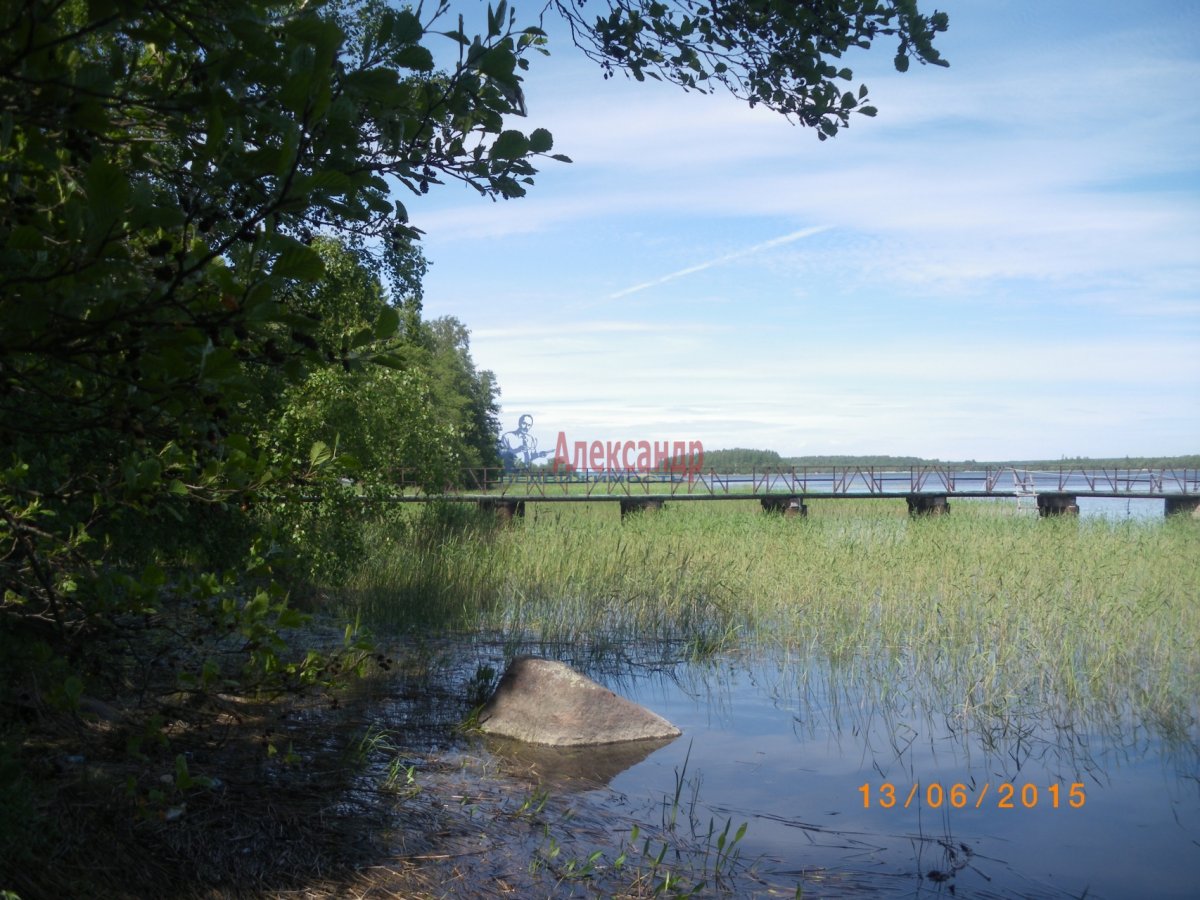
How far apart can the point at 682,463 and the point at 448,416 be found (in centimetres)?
1107

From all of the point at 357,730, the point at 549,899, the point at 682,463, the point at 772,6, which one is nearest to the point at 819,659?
the point at 357,730

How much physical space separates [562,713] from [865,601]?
202 inches

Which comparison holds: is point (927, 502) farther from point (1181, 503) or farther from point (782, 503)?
point (1181, 503)

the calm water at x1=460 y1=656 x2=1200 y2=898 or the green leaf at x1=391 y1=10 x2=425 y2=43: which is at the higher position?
the green leaf at x1=391 y1=10 x2=425 y2=43

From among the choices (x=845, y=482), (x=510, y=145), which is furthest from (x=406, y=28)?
(x=845, y=482)

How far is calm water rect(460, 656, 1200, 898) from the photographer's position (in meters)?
4.71

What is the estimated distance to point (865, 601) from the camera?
35.4 ft

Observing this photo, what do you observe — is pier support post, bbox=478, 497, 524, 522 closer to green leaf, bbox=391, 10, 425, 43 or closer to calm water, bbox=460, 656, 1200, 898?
calm water, bbox=460, 656, 1200, 898

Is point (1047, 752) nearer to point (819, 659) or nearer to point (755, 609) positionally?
point (819, 659)

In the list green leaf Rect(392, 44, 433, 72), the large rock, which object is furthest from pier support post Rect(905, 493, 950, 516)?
green leaf Rect(392, 44, 433, 72)
